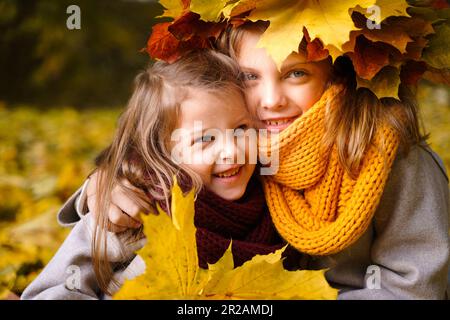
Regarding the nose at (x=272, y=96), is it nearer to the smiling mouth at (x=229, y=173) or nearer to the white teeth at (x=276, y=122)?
the white teeth at (x=276, y=122)

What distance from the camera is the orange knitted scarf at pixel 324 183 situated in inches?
56.4

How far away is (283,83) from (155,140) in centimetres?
38

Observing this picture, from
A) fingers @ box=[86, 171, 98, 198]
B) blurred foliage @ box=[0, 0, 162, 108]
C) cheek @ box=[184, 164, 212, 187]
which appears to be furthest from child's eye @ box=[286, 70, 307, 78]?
blurred foliage @ box=[0, 0, 162, 108]

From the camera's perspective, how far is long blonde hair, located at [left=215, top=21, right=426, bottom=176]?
1.46m

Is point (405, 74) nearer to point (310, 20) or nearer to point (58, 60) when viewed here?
point (310, 20)

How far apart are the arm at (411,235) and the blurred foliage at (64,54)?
12.5ft

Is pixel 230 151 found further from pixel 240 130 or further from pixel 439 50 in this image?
pixel 439 50

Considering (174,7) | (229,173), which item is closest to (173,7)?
(174,7)

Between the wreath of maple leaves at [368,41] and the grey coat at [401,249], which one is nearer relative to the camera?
the wreath of maple leaves at [368,41]

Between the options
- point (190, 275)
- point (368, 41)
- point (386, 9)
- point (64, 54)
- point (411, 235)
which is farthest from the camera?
point (64, 54)

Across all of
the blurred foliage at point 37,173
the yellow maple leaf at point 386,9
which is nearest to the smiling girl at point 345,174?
the yellow maple leaf at point 386,9

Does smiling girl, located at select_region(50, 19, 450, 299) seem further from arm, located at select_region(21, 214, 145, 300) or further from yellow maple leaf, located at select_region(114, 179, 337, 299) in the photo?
yellow maple leaf, located at select_region(114, 179, 337, 299)

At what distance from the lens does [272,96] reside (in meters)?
1.49

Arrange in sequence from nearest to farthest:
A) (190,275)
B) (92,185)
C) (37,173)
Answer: (190,275) < (92,185) < (37,173)
